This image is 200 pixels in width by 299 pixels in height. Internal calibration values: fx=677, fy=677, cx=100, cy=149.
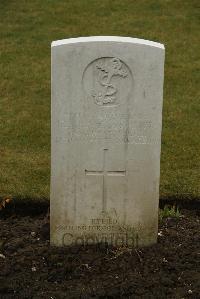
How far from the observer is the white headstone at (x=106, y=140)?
4574 millimetres

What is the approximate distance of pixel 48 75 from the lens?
9344 mm

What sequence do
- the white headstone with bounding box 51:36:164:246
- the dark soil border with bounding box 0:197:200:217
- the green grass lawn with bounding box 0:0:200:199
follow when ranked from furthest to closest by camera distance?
the green grass lawn with bounding box 0:0:200:199, the dark soil border with bounding box 0:197:200:217, the white headstone with bounding box 51:36:164:246

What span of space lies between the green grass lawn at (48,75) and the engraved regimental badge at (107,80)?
1.49m

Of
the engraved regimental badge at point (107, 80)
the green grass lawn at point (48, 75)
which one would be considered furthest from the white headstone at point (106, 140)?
the green grass lawn at point (48, 75)

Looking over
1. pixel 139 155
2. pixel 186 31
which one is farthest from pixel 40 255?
pixel 186 31

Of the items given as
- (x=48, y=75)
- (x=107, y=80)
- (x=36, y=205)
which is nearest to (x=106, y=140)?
(x=107, y=80)

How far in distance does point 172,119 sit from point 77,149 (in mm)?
3227

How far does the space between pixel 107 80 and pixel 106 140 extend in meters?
0.43

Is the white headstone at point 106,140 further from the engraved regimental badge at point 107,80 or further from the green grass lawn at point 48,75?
the green grass lawn at point 48,75

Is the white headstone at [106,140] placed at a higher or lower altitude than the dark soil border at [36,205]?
higher

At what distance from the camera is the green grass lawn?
634 centimetres

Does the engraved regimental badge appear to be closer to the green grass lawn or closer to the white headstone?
the white headstone

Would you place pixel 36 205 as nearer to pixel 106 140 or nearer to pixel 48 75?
pixel 106 140

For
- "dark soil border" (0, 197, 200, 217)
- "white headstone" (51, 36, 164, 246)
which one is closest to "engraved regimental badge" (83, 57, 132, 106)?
"white headstone" (51, 36, 164, 246)
